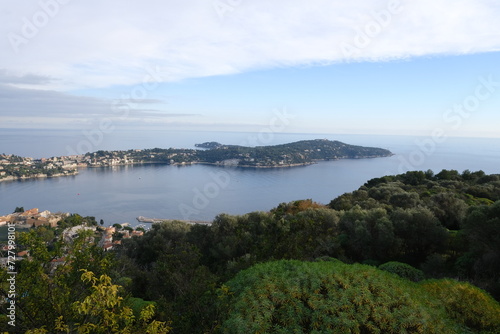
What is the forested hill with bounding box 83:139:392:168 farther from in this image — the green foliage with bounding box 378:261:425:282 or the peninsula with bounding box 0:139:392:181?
the green foliage with bounding box 378:261:425:282

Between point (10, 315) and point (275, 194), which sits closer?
point (10, 315)

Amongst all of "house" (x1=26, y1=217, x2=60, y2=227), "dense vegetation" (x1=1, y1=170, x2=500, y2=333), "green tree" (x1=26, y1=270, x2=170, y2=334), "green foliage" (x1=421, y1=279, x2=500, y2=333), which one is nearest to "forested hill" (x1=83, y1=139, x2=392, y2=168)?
"house" (x1=26, y1=217, x2=60, y2=227)

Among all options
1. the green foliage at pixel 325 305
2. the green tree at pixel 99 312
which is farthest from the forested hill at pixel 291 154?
the green tree at pixel 99 312

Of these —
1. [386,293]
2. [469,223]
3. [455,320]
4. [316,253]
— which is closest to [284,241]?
[316,253]

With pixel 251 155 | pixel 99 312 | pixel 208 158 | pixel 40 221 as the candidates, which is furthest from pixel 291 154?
pixel 99 312

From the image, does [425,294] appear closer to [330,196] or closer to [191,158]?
[330,196]

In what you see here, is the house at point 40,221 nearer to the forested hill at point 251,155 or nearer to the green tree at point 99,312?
the green tree at point 99,312

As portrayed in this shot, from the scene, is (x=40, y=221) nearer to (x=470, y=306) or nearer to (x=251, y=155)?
(x=470, y=306)
